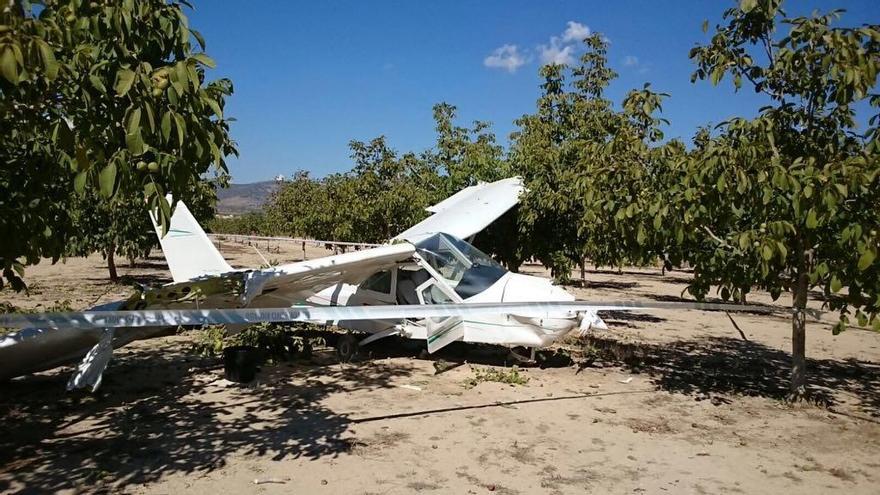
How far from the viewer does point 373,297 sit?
10.8 meters

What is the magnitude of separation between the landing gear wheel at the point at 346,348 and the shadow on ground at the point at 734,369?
463 cm

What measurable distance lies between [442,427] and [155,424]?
Result: 357 cm

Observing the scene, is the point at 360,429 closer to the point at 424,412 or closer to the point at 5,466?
the point at 424,412

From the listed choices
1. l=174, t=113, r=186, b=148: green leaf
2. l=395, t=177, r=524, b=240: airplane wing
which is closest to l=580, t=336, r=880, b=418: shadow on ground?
l=395, t=177, r=524, b=240: airplane wing

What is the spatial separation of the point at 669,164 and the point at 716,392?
388cm

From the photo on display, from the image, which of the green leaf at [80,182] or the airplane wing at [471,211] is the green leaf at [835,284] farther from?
the green leaf at [80,182]

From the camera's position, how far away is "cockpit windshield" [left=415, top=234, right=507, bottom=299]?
32.2 ft

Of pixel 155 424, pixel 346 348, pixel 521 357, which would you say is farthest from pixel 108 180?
pixel 521 357

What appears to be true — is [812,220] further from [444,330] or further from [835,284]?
[444,330]

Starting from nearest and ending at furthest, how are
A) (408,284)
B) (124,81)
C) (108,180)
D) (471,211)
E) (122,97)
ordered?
1. (108,180)
2. (124,81)
3. (122,97)
4. (408,284)
5. (471,211)

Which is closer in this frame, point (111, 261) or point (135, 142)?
point (135, 142)

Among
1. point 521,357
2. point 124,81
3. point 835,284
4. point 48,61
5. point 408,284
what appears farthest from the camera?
point 408,284

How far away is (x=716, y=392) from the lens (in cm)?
880

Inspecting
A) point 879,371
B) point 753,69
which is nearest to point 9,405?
point 753,69
